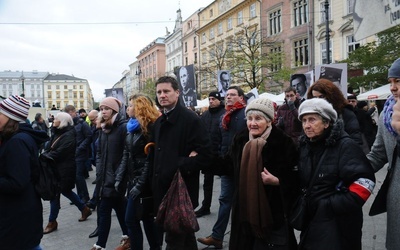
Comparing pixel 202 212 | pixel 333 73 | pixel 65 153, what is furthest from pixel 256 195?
pixel 333 73

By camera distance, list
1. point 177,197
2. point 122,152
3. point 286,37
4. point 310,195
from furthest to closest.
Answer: point 286,37, point 122,152, point 177,197, point 310,195

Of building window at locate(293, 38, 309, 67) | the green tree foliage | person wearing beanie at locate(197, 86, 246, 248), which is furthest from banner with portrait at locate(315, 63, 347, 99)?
building window at locate(293, 38, 309, 67)

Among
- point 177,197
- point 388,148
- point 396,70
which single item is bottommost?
Result: point 177,197

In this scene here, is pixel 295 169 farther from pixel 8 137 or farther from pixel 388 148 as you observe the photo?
pixel 8 137

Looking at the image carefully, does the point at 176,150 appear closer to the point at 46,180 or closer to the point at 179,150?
the point at 179,150

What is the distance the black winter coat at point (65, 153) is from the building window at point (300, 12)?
2929 cm

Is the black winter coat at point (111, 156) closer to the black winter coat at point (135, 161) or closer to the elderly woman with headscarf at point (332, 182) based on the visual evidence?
the black winter coat at point (135, 161)

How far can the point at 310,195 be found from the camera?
270 centimetres

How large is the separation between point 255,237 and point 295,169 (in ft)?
2.21

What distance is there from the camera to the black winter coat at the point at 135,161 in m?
3.86

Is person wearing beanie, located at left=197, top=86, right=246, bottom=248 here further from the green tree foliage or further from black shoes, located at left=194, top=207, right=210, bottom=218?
the green tree foliage

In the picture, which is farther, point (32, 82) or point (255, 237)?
point (32, 82)

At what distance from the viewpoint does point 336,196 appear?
2.56 meters

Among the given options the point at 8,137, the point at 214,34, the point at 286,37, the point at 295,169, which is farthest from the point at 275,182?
the point at 214,34
